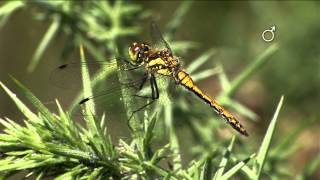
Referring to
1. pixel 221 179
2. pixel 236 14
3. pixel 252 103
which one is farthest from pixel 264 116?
pixel 221 179

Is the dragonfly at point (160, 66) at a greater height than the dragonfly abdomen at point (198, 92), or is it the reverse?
the dragonfly at point (160, 66)

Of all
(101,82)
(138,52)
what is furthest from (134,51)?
(101,82)

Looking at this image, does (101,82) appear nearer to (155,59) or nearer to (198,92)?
(155,59)

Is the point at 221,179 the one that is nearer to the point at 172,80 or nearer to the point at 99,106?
the point at 99,106

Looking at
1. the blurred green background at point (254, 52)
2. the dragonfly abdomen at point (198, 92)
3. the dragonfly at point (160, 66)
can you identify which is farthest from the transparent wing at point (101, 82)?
the blurred green background at point (254, 52)

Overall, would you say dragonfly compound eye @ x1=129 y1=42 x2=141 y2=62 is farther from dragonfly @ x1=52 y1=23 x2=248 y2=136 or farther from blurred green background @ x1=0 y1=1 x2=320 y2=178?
blurred green background @ x1=0 y1=1 x2=320 y2=178

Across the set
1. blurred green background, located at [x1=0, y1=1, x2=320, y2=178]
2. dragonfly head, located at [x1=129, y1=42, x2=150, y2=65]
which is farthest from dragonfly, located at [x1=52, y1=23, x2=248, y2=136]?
blurred green background, located at [x1=0, y1=1, x2=320, y2=178]

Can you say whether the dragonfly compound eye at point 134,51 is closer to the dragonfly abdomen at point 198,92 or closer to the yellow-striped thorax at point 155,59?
the yellow-striped thorax at point 155,59
